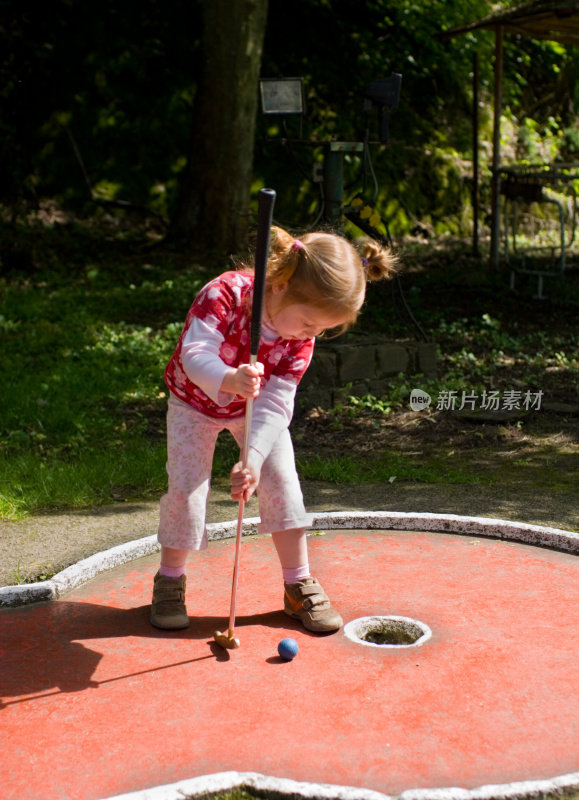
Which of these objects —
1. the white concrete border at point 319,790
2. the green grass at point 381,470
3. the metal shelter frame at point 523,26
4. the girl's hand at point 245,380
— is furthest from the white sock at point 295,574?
the metal shelter frame at point 523,26

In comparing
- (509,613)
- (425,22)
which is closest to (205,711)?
(509,613)

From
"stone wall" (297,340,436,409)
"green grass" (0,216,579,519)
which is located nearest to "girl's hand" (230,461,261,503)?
"green grass" (0,216,579,519)

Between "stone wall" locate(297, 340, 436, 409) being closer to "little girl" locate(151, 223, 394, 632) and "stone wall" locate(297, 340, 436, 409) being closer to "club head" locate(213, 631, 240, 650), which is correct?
"little girl" locate(151, 223, 394, 632)

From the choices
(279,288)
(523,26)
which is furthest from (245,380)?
(523,26)

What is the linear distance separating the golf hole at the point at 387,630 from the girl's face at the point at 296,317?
41.1 inches

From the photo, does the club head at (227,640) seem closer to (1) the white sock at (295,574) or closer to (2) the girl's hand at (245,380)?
(1) the white sock at (295,574)

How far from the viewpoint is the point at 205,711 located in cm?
284

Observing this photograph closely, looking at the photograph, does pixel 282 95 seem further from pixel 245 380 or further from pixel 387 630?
pixel 387 630

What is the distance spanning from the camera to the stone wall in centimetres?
721

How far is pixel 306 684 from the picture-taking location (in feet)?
9.92

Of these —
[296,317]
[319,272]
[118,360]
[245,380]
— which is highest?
[319,272]

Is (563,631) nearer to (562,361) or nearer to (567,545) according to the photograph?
(567,545)

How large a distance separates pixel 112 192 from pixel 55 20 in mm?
2212

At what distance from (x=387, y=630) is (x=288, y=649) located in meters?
0.45
